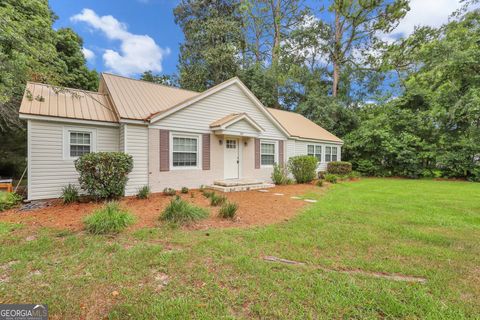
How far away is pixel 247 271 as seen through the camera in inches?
123

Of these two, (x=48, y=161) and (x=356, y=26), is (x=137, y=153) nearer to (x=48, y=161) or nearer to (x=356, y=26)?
(x=48, y=161)

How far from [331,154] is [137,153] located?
14132 mm

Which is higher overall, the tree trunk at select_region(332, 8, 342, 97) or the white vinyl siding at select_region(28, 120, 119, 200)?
the tree trunk at select_region(332, 8, 342, 97)

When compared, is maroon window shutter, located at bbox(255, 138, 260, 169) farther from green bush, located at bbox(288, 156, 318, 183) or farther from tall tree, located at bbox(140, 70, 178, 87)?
tall tree, located at bbox(140, 70, 178, 87)

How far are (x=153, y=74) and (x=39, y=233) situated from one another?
27.4 m

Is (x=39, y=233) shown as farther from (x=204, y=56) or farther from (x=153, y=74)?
(x=153, y=74)

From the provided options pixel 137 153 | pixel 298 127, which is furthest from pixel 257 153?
pixel 137 153

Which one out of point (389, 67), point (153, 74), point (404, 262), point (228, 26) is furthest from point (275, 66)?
point (404, 262)

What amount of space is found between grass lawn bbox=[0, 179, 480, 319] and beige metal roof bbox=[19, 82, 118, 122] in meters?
4.27

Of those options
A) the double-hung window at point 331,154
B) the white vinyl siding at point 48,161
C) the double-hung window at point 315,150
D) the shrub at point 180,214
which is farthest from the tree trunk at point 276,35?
the shrub at point 180,214

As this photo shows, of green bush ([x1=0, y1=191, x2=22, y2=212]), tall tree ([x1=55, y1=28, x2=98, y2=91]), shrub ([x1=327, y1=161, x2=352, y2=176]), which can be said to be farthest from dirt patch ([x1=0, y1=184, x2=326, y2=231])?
tall tree ([x1=55, y1=28, x2=98, y2=91])

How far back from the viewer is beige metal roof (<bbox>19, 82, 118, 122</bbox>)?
25.0 ft

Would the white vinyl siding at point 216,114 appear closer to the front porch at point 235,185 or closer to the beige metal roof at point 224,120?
the beige metal roof at point 224,120

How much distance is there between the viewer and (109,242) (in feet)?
13.6
